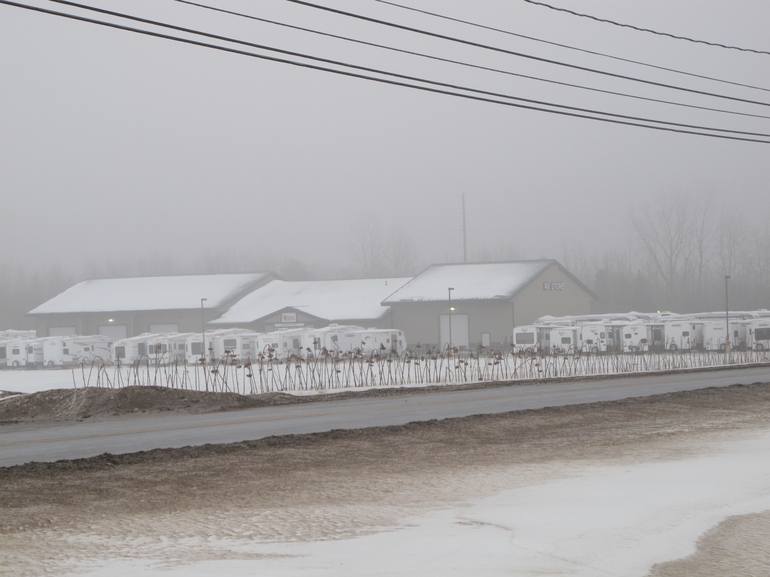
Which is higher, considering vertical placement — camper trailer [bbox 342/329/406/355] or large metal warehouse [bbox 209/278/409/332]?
large metal warehouse [bbox 209/278/409/332]

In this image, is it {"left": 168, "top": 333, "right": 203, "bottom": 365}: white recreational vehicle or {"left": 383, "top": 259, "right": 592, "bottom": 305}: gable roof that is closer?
{"left": 168, "top": 333, "right": 203, "bottom": 365}: white recreational vehicle

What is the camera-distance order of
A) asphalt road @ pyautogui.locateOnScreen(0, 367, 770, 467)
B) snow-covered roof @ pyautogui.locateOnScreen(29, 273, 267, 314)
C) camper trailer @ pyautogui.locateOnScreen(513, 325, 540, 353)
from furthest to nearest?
snow-covered roof @ pyautogui.locateOnScreen(29, 273, 267, 314) → camper trailer @ pyautogui.locateOnScreen(513, 325, 540, 353) → asphalt road @ pyautogui.locateOnScreen(0, 367, 770, 467)

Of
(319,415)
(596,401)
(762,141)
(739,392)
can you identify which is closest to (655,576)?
(319,415)

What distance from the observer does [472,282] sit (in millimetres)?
74625

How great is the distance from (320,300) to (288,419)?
60537 mm

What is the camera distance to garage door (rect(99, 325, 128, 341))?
7994 centimetres

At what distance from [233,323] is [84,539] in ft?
226

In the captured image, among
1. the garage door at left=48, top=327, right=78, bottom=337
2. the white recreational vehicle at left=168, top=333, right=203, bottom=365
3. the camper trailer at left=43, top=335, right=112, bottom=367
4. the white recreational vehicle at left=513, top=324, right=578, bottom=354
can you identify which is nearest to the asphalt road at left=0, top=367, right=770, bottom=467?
the white recreational vehicle at left=513, top=324, right=578, bottom=354

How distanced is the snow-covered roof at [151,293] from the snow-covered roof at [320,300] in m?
1.51

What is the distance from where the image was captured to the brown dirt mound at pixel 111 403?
939 inches

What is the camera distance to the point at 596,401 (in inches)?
933

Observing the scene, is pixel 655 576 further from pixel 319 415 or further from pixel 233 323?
pixel 233 323

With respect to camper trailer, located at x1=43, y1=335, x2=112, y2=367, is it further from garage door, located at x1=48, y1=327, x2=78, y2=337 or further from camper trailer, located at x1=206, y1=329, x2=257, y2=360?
garage door, located at x1=48, y1=327, x2=78, y2=337

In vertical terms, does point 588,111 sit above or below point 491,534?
above
